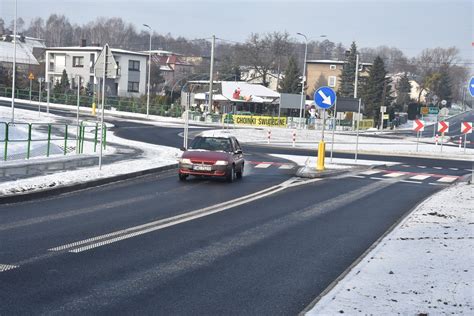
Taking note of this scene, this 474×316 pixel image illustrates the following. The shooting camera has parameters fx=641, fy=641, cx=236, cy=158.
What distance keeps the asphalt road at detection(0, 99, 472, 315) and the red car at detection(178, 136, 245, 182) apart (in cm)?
77

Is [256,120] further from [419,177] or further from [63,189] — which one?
[63,189]

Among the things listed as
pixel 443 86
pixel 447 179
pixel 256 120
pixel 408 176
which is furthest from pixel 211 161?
pixel 443 86

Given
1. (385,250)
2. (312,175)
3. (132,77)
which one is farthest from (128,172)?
(132,77)

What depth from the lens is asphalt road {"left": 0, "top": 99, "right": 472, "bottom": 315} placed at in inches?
278

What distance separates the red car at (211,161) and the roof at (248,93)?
66.1 m

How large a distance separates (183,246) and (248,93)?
7957cm

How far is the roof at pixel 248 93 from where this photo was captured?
87.5 meters

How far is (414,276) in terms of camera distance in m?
8.20

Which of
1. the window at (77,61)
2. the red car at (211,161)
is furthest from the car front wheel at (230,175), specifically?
the window at (77,61)

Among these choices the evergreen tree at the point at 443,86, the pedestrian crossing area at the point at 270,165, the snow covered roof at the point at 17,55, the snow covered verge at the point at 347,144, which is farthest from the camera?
the evergreen tree at the point at 443,86

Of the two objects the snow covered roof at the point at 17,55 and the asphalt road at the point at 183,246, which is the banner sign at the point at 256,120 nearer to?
the snow covered roof at the point at 17,55

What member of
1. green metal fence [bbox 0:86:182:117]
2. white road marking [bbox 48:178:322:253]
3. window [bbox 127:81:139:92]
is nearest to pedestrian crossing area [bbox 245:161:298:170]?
white road marking [bbox 48:178:322:253]

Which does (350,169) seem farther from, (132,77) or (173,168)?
(132,77)

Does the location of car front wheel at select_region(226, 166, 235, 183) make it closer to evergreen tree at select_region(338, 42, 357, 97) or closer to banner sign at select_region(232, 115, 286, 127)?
banner sign at select_region(232, 115, 286, 127)
